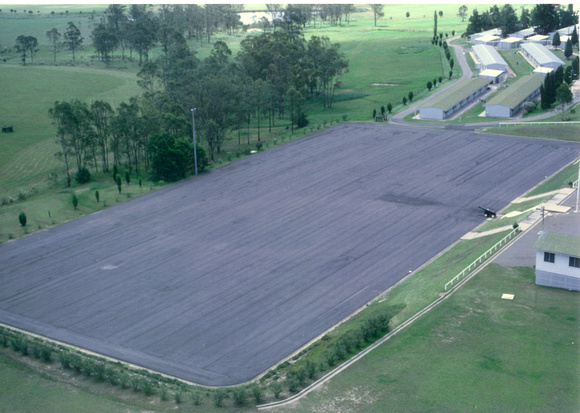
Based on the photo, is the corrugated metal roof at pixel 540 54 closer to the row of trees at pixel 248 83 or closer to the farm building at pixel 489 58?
the farm building at pixel 489 58

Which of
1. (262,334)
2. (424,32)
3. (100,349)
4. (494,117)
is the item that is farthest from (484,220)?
(424,32)

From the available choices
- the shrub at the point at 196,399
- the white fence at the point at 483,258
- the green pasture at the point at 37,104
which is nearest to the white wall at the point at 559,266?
the white fence at the point at 483,258

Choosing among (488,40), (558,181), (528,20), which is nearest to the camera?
(558,181)

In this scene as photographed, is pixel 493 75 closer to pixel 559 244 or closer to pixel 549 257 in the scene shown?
pixel 559 244

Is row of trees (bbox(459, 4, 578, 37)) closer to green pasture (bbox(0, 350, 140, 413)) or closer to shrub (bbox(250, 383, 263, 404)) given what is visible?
shrub (bbox(250, 383, 263, 404))

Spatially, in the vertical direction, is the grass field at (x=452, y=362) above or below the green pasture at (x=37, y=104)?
below

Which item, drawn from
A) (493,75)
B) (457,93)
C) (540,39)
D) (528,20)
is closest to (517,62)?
(493,75)
